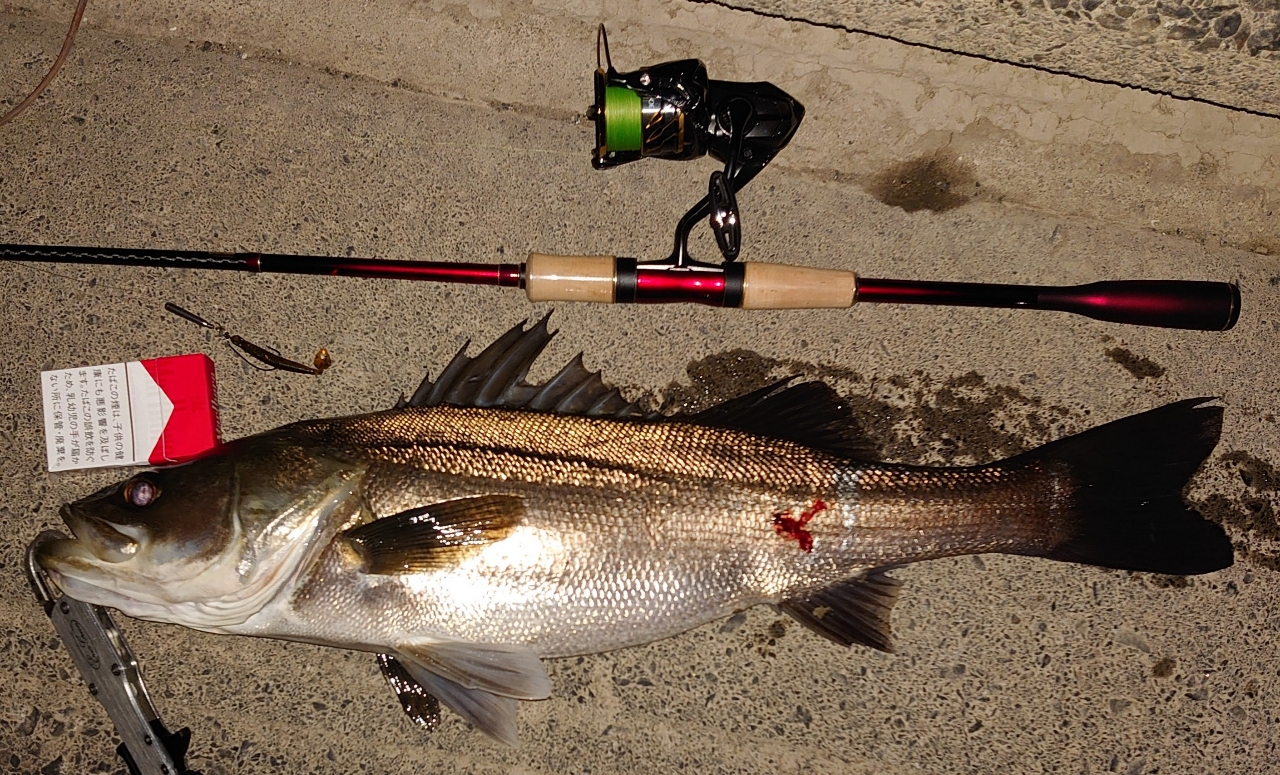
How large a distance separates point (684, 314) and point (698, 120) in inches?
25.6

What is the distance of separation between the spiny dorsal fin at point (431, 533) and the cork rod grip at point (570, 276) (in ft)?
2.04

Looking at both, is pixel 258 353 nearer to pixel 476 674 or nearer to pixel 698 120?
pixel 476 674

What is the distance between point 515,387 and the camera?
90.4 inches

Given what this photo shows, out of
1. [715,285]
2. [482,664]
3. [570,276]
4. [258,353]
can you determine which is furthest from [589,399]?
[258,353]

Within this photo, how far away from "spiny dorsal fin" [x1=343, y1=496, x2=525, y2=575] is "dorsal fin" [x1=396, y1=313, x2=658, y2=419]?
1.09ft

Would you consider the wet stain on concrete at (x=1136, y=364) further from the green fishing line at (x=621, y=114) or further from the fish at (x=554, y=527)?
the green fishing line at (x=621, y=114)

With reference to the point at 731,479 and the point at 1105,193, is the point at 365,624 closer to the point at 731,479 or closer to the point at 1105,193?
the point at 731,479

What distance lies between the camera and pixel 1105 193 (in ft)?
8.75

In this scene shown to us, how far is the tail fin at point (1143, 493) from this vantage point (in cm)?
217

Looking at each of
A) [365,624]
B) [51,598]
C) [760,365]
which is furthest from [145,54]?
[760,365]

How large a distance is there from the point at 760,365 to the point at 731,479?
0.55 metres

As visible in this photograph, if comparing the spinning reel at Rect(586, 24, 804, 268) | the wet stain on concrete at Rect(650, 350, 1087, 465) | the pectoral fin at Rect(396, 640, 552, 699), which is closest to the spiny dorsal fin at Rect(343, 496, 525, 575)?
the pectoral fin at Rect(396, 640, 552, 699)

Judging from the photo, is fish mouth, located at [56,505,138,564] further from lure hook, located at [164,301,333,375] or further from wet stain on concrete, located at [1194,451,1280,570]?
wet stain on concrete, located at [1194,451,1280,570]

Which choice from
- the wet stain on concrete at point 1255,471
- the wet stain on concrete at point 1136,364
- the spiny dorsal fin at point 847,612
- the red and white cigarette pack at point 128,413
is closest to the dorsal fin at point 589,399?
the spiny dorsal fin at point 847,612
